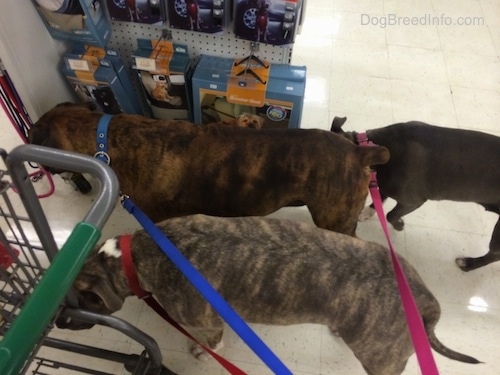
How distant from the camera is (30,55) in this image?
5.55 ft

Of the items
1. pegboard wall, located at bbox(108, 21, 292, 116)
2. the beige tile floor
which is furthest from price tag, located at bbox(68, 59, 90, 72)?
the beige tile floor

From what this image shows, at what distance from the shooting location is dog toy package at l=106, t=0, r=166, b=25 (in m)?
1.73

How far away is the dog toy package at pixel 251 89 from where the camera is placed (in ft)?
6.16

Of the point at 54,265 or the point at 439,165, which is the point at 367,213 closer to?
the point at 439,165

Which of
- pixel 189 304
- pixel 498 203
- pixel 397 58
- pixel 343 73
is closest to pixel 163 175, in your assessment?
pixel 189 304

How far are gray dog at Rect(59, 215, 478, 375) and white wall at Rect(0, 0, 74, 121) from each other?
0.92m

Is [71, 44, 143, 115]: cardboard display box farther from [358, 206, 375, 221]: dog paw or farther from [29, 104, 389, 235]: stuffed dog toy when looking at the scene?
[358, 206, 375, 221]: dog paw

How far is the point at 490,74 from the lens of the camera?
112 inches

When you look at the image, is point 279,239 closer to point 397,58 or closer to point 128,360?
point 128,360

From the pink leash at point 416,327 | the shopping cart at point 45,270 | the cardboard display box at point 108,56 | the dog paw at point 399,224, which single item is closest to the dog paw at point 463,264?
the dog paw at point 399,224

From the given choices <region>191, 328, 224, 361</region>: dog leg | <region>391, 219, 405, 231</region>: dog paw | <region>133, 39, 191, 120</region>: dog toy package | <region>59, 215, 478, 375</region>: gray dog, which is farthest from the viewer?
<region>391, 219, 405, 231</region>: dog paw

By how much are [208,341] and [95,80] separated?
1.31m

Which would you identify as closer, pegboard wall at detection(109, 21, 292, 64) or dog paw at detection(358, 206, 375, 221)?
pegboard wall at detection(109, 21, 292, 64)

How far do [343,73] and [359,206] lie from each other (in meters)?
1.55
